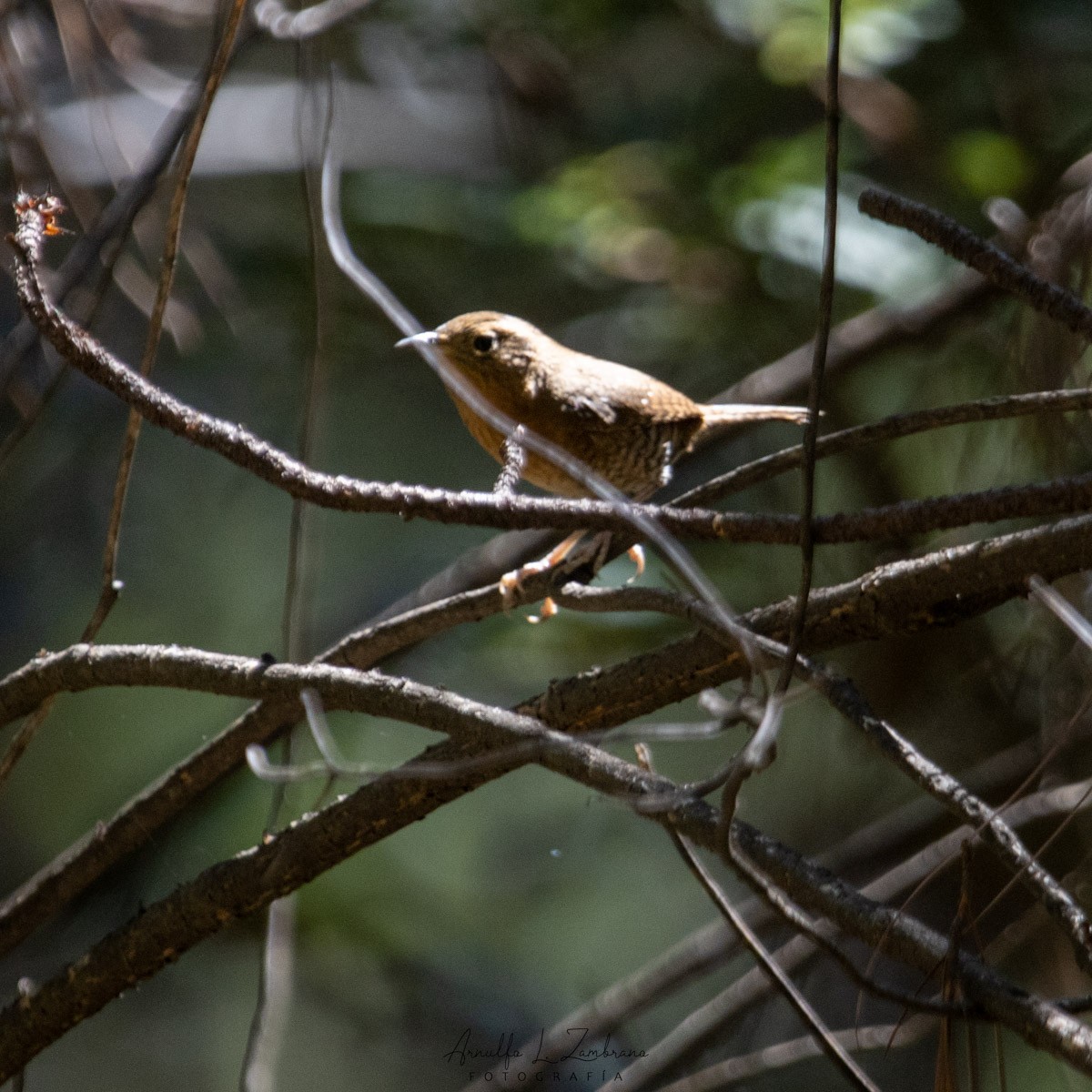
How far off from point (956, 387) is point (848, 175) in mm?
739

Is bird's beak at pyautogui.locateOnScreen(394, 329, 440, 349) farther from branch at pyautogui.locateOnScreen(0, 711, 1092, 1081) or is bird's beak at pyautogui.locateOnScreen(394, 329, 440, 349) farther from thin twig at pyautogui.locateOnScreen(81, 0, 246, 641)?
branch at pyautogui.locateOnScreen(0, 711, 1092, 1081)

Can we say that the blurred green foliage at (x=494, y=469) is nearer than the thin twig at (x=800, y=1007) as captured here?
No

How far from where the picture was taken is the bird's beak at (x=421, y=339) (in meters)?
2.41

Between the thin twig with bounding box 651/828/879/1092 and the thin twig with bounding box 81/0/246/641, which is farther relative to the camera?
the thin twig with bounding box 81/0/246/641

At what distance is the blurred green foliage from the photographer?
342cm

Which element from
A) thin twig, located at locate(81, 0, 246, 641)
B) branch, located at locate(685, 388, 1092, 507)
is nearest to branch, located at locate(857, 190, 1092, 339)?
branch, located at locate(685, 388, 1092, 507)

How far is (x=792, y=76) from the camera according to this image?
3.30 metres

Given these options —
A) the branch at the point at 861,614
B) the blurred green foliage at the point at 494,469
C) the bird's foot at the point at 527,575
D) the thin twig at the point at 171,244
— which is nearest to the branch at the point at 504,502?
the branch at the point at 861,614

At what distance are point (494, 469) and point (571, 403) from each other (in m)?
2.08

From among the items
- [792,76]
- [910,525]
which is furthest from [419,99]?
[910,525]

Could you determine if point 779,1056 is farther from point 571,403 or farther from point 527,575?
point 571,403

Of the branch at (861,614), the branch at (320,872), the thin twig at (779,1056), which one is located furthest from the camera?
the thin twig at (779,1056)

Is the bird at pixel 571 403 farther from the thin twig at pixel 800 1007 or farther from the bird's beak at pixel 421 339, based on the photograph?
the thin twig at pixel 800 1007

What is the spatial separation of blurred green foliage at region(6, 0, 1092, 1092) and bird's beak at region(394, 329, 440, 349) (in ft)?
1.45
